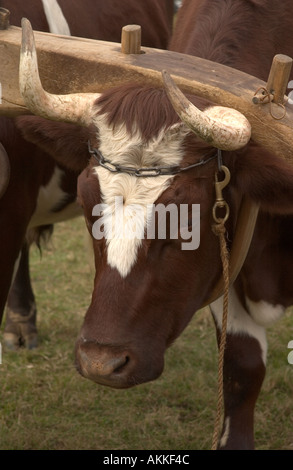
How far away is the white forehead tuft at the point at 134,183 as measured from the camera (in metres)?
2.50

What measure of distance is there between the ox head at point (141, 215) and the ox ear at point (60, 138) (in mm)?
193

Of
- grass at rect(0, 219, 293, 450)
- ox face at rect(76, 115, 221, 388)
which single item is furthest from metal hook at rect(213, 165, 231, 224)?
grass at rect(0, 219, 293, 450)

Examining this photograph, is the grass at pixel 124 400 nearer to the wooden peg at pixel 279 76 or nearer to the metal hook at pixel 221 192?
the metal hook at pixel 221 192

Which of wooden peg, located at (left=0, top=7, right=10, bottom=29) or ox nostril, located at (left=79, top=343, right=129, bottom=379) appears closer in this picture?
ox nostril, located at (left=79, top=343, right=129, bottom=379)

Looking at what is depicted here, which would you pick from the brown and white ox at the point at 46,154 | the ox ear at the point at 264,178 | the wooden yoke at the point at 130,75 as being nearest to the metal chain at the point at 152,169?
the ox ear at the point at 264,178

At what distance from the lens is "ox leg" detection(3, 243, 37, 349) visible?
4.87m

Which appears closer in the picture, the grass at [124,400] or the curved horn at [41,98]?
the curved horn at [41,98]

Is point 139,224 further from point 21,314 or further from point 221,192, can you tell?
point 21,314

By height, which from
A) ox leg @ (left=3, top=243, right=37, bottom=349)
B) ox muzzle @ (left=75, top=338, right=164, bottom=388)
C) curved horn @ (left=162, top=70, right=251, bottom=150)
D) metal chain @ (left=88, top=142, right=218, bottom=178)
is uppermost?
curved horn @ (left=162, top=70, right=251, bottom=150)

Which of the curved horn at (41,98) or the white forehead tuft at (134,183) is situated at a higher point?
the curved horn at (41,98)

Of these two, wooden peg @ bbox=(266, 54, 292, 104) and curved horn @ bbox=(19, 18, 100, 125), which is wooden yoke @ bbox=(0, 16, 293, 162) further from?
curved horn @ bbox=(19, 18, 100, 125)

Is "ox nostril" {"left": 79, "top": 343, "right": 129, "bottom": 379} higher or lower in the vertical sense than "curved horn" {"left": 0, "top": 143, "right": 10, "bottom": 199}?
lower

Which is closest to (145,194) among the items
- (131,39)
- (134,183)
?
(134,183)
